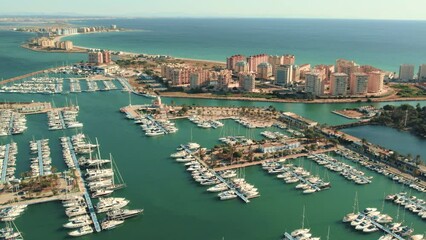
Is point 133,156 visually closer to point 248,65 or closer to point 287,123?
point 287,123

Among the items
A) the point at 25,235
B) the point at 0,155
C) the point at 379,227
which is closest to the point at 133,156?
the point at 0,155

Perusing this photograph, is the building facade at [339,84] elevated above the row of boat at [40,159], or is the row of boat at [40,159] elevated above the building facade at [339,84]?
the building facade at [339,84]

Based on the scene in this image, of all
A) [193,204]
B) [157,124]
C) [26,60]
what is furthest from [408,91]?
[26,60]

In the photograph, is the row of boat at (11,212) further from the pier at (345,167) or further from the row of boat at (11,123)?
the pier at (345,167)

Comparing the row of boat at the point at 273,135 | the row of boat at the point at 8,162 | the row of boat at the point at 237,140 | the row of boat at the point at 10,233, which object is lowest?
the row of boat at the point at 10,233

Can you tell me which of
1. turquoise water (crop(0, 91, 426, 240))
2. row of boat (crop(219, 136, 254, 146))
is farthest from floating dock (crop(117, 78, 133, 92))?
row of boat (crop(219, 136, 254, 146))

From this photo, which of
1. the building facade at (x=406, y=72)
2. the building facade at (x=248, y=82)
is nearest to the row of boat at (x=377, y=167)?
the building facade at (x=248, y=82)
